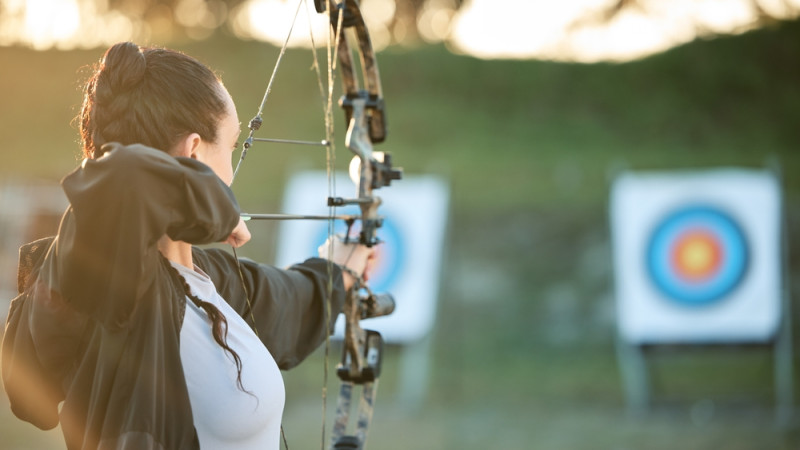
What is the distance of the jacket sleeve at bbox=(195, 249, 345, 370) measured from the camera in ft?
4.21

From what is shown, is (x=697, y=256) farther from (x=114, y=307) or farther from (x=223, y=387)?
(x=114, y=307)

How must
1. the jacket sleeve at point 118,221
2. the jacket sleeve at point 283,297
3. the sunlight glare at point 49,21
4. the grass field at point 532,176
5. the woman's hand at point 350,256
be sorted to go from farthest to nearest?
the sunlight glare at point 49,21
the grass field at point 532,176
the woman's hand at point 350,256
the jacket sleeve at point 283,297
the jacket sleeve at point 118,221

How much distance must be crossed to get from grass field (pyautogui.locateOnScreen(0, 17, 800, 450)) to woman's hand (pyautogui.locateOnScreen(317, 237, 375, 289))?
95.5 inches

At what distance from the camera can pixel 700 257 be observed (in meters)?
4.86

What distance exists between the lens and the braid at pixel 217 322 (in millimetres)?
969

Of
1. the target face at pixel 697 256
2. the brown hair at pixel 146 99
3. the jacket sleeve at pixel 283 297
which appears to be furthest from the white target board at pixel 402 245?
the brown hair at pixel 146 99

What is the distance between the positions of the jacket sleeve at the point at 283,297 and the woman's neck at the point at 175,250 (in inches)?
6.7

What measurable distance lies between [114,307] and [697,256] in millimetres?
4398

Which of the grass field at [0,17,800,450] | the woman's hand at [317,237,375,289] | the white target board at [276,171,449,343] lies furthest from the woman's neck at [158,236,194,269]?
the white target board at [276,171,449,343]

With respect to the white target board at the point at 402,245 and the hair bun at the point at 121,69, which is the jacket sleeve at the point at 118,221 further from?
the white target board at the point at 402,245

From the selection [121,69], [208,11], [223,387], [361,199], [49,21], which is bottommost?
[223,387]

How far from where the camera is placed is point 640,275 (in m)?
4.90

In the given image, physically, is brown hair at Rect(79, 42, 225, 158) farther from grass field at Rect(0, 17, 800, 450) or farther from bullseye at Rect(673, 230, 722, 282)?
bullseye at Rect(673, 230, 722, 282)

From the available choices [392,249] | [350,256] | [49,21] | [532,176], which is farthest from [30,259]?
[49,21]
